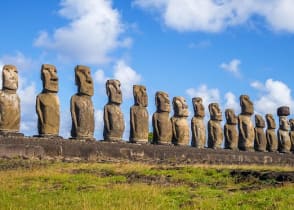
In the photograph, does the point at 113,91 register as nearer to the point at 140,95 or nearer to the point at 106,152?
the point at 140,95

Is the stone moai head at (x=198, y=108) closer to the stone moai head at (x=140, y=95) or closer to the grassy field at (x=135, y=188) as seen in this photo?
the stone moai head at (x=140, y=95)

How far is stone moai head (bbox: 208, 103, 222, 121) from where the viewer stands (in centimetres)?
2811

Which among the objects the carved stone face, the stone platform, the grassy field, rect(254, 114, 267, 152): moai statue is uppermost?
the carved stone face

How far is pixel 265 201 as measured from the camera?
9.42 m

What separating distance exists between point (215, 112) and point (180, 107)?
3002mm

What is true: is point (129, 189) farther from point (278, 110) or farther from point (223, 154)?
point (278, 110)

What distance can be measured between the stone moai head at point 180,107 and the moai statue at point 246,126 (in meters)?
4.80

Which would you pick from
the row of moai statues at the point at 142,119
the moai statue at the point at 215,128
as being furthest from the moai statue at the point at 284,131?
the moai statue at the point at 215,128

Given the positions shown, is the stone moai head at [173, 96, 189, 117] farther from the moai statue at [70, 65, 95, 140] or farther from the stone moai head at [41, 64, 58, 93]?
the stone moai head at [41, 64, 58, 93]

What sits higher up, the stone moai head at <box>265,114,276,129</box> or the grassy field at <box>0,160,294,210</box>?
the stone moai head at <box>265,114,276,129</box>

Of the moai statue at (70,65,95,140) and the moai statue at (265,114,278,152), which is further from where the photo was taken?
the moai statue at (265,114,278,152)

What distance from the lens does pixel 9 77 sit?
18.5 metres

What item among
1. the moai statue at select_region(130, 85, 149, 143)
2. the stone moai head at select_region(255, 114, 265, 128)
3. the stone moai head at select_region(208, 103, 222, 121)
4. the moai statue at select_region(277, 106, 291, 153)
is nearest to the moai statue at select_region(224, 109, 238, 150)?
the stone moai head at select_region(208, 103, 222, 121)

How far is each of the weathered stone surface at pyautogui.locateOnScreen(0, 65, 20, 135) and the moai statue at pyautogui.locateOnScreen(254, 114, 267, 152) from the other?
16505 millimetres
